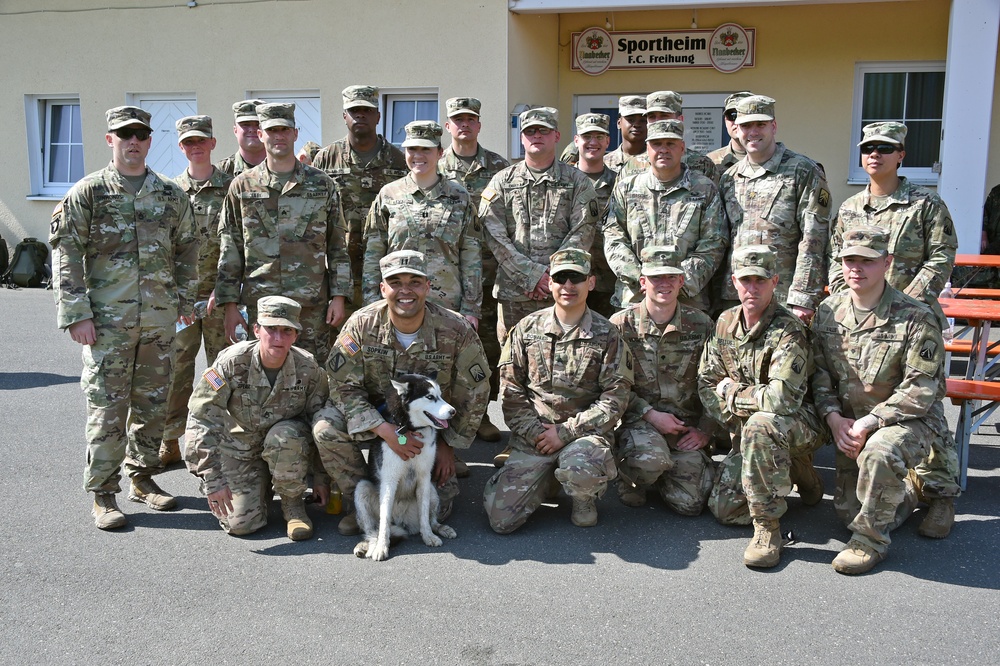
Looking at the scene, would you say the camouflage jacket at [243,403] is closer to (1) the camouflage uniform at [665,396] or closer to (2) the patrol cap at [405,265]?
(2) the patrol cap at [405,265]

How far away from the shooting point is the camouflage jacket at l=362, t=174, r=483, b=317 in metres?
5.78

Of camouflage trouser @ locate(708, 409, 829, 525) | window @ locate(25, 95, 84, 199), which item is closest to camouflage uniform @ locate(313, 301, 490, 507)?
camouflage trouser @ locate(708, 409, 829, 525)

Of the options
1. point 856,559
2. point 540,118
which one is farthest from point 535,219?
point 856,559

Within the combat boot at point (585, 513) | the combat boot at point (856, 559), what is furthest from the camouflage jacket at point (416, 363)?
the combat boot at point (856, 559)

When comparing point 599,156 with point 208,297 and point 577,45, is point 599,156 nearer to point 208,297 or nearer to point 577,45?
point 208,297

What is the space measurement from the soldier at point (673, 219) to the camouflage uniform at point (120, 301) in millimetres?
2779

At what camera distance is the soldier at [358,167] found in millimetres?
6547

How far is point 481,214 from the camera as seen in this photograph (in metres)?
6.09

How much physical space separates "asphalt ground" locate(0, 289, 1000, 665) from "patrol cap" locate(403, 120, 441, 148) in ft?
7.37

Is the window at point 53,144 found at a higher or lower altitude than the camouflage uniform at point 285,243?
higher

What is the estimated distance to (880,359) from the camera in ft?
14.9

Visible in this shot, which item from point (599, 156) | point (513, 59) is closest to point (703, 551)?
point (599, 156)

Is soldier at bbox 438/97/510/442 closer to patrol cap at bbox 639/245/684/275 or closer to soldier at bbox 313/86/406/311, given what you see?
soldier at bbox 313/86/406/311

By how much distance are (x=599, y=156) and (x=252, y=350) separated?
2.93m
